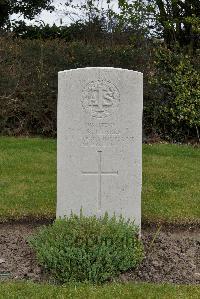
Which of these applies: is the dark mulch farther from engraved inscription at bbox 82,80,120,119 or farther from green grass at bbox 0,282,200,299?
engraved inscription at bbox 82,80,120,119

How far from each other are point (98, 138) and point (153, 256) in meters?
1.21

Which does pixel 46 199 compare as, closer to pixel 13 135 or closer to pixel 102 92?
pixel 102 92

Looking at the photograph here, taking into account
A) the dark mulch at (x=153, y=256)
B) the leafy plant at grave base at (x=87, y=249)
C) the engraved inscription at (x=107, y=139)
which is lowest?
the dark mulch at (x=153, y=256)

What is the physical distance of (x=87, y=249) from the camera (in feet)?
16.3

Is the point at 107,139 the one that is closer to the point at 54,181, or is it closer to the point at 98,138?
the point at 98,138

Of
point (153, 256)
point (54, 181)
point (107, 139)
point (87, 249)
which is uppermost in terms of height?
point (107, 139)

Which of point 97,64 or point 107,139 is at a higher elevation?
point 97,64

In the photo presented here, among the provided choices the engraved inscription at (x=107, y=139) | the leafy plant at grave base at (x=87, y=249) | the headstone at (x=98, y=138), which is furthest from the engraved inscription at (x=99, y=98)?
the leafy plant at grave base at (x=87, y=249)

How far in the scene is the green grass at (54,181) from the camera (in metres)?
6.65

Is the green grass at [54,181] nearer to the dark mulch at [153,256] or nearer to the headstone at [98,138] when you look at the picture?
the dark mulch at [153,256]

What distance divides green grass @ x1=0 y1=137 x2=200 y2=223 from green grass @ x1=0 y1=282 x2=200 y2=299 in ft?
6.41

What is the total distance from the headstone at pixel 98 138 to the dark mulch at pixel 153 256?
0.54 metres

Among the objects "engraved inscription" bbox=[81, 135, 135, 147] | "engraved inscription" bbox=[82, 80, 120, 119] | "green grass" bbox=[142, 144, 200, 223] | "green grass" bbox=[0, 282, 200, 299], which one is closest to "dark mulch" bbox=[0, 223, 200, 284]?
"green grass" bbox=[142, 144, 200, 223]

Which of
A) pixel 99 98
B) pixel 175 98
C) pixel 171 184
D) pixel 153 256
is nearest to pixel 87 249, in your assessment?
pixel 153 256
